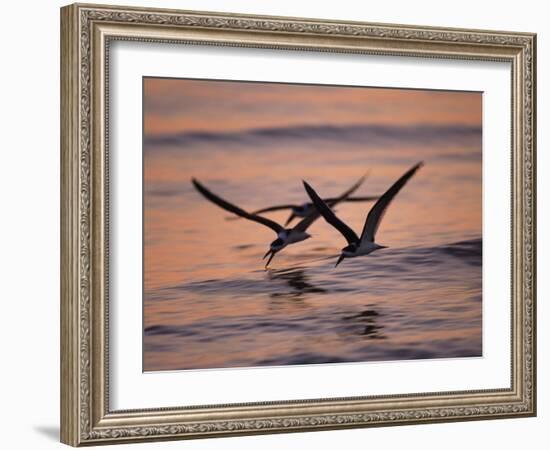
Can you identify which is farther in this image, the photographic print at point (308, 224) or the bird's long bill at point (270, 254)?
the bird's long bill at point (270, 254)

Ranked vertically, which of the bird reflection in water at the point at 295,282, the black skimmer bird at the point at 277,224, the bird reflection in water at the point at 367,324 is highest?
the black skimmer bird at the point at 277,224

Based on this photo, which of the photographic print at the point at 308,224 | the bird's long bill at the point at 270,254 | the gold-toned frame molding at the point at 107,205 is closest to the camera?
the gold-toned frame molding at the point at 107,205

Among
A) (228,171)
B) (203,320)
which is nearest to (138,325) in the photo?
(203,320)

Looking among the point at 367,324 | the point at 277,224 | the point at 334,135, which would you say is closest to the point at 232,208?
the point at 277,224

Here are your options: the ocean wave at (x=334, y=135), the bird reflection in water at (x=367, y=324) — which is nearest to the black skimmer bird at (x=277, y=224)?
the ocean wave at (x=334, y=135)

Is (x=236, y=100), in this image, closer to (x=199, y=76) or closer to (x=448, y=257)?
(x=199, y=76)

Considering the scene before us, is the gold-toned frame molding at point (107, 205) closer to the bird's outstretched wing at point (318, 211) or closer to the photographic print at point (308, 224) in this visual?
the photographic print at point (308, 224)

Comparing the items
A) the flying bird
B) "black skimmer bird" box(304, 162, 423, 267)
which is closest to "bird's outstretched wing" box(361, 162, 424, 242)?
"black skimmer bird" box(304, 162, 423, 267)
